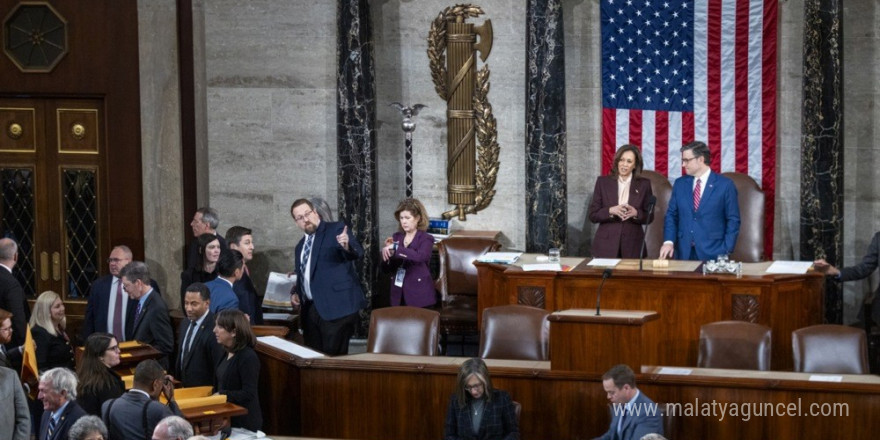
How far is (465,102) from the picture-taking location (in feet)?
41.1

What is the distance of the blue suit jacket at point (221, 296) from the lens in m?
8.95

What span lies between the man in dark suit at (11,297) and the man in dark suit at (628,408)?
449 centimetres

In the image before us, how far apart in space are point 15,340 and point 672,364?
489cm

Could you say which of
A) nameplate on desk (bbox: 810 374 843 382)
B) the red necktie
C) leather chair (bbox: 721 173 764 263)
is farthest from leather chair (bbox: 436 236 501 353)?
nameplate on desk (bbox: 810 374 843 382)

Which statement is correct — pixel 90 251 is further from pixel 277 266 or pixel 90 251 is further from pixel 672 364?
pixel 672 364

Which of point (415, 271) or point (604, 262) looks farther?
point (415, 271)

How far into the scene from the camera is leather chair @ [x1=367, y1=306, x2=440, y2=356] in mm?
9211

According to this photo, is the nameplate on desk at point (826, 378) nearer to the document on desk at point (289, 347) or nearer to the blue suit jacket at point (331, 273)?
the document on desk at point (289, 347)

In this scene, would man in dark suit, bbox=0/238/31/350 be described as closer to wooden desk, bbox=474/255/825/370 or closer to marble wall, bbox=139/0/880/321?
marble wall, bbox=139/0/880/321

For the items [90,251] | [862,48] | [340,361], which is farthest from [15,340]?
[862,48]

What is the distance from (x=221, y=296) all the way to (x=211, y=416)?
1.48m

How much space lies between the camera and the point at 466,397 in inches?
309

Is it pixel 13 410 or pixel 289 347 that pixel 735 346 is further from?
pixel 13 410

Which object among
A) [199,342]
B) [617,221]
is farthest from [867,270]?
[199,342]
